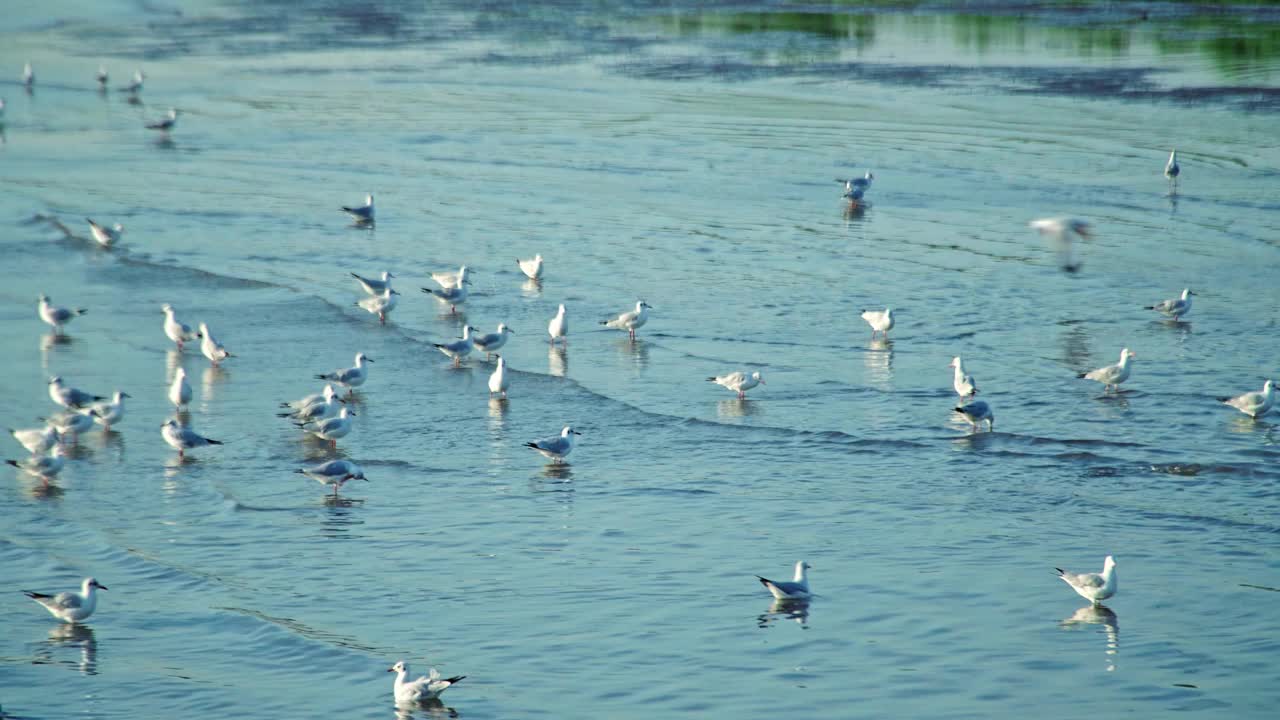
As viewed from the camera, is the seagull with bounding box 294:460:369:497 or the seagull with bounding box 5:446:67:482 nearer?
the seagull with bounding box 294:460:369:497

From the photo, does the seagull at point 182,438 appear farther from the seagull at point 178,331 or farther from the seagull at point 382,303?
the seagull at point 382,303

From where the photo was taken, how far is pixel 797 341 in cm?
2142

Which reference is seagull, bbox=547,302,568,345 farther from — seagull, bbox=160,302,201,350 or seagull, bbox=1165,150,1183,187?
seagull, bbox=1165,150,1183,187

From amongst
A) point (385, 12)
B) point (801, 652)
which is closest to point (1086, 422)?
point (801, 652)

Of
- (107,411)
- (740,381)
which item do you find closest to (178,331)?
(107,411)

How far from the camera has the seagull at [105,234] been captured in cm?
2712

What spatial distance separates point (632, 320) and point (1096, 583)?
9962mm

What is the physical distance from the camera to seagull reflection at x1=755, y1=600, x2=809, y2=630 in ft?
41.3

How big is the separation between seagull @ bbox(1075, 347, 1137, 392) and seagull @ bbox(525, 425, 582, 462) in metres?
6.63

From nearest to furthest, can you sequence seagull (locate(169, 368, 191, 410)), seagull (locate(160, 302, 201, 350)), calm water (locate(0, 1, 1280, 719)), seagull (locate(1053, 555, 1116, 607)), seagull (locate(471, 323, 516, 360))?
calm water (locate(0, 1, 1280, 719))
seagull (locate(1053, 555, 1116, 607))
seagull (locate(169, 368, 191, 410))
seagull (locate(471, 323, 516, 360))
seagull (locate(160, 302, 201, 350))

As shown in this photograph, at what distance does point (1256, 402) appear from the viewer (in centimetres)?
1745

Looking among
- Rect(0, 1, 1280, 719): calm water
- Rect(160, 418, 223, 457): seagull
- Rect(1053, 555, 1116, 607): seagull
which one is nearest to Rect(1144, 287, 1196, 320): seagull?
Rect(0, 1, 1280, 719): calm water

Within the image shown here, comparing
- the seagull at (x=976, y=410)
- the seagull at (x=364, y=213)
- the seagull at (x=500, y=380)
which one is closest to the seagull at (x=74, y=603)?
the seagull at (x=500, y=380)

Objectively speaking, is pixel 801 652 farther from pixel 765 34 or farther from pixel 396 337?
pixel 765 34
